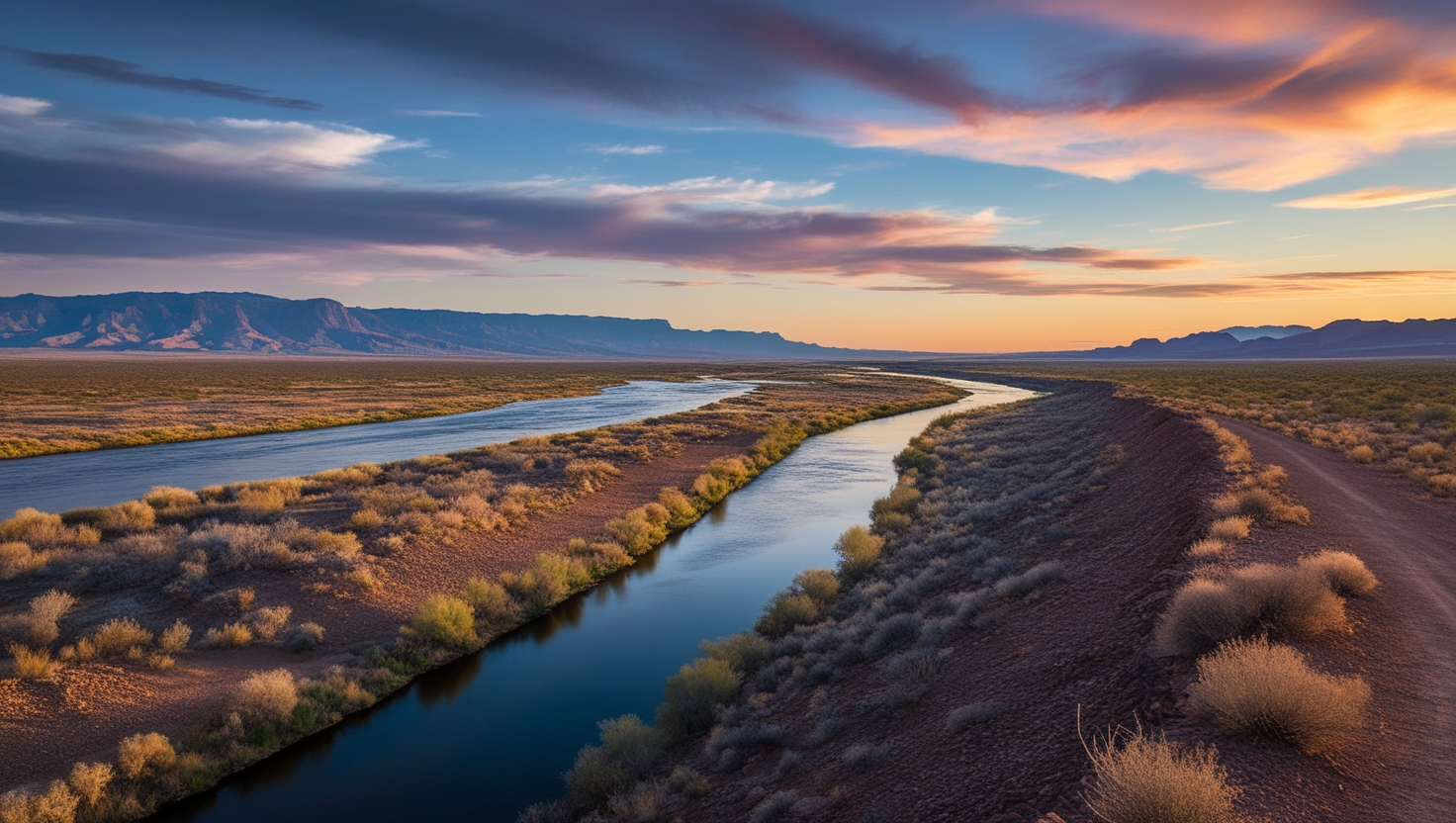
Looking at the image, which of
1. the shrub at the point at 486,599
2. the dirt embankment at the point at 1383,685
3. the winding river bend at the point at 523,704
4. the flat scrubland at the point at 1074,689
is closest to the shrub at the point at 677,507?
the winding river bend at the point at 523,704

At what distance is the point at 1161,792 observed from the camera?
4223 mm

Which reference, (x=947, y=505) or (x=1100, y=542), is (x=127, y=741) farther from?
(x=947, y=505)

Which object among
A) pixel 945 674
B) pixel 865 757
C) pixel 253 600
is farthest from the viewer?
pixel 253 600

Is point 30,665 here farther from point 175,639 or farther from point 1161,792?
point 1161,792

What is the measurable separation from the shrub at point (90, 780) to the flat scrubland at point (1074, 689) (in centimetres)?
573

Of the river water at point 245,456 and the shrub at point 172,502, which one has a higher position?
the shrub at point 172,502

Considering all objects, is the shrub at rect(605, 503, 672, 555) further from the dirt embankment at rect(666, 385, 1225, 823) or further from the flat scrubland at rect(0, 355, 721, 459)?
the flat scrubland at rect(0, 355, 721, 459)

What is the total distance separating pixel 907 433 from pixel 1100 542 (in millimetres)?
Result: 37102

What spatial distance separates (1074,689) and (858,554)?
9630mm

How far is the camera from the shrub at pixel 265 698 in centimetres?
1092

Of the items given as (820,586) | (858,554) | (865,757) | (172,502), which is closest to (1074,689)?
(865,757)

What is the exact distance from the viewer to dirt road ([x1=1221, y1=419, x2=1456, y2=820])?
509 cm

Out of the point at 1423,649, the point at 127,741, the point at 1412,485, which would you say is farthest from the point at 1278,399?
the point at 127,741

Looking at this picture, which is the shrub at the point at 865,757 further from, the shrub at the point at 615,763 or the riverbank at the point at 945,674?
the shrub at the point at 615,763
